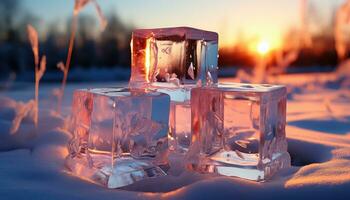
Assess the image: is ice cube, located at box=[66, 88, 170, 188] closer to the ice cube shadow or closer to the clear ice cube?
the clear ice cube

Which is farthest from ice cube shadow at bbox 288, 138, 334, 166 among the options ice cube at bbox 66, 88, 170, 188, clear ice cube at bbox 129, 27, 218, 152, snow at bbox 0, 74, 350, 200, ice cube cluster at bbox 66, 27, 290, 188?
ice cube at bbox 66, 88, 170, 188

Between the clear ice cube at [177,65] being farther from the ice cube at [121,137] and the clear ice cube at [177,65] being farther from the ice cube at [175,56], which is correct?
the ice cube at [121,137]

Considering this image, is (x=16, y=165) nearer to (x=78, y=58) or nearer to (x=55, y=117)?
(x=55, y=117)

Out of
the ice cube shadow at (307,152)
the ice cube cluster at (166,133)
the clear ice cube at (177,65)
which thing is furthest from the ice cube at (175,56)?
the ice cube shadow at (307,152)

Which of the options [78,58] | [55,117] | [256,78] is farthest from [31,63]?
[55,117]

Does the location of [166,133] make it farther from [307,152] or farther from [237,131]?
[307,152]

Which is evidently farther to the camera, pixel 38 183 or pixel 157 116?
pixel 157 116
